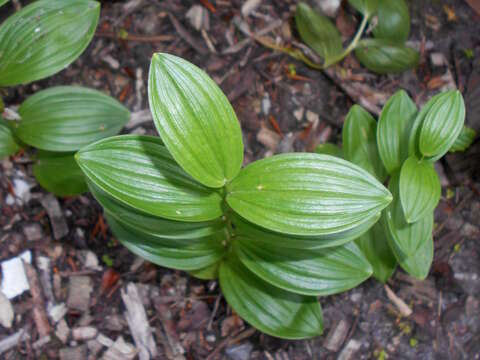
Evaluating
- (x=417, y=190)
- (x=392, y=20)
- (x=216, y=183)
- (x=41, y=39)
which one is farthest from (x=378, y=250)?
(x=41, y=39)

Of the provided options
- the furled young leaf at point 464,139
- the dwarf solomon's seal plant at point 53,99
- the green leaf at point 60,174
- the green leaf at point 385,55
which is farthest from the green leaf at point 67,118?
the furled young leaf at point 464,139

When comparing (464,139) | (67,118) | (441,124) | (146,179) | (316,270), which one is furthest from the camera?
(464,139)

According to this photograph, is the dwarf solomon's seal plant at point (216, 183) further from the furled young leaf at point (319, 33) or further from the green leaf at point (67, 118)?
the furled young leaf at point (319, 33)

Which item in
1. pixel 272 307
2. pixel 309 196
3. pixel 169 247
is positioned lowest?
pixel 272 307

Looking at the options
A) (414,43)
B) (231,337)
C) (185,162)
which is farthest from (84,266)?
(414,43)

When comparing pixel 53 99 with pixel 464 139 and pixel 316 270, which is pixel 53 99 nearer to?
pixel 316 270
